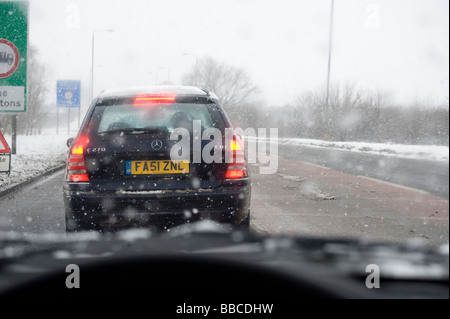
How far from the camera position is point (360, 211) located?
6.21m

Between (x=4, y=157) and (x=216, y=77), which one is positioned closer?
(x=4, y=157)

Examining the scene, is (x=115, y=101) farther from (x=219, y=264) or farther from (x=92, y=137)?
(x=219, y=264)

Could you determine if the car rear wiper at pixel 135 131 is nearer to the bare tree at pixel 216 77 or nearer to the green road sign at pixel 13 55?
the bare tree at pixel 216 77

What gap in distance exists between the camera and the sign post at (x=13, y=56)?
934 centimetres

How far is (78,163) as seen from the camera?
3.70 metres

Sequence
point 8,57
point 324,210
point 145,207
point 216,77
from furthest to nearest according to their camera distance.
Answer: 1. point 216,77
2. point 8,57
3. point 324,210
4. point 145,207

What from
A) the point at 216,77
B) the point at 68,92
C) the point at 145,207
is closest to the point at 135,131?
the point at 145,207

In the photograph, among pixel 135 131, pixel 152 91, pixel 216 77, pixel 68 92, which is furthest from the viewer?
pixel 68 92

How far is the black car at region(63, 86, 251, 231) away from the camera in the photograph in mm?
3512

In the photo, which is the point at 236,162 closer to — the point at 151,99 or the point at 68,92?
the point at 151,99

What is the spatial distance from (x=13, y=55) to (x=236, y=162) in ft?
25.0

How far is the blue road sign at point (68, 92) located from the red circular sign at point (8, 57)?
19818 millimetres

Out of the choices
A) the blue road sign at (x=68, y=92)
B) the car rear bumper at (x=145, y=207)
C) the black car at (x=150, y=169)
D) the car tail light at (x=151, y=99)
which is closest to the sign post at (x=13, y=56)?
the black car at (x=150, y=169)
